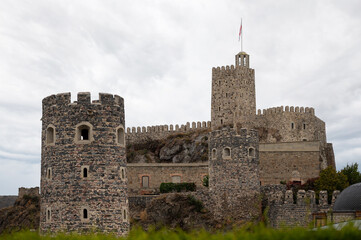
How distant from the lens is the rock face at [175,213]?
4020 centimetres

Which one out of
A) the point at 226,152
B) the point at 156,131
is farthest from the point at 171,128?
the point at 226,152

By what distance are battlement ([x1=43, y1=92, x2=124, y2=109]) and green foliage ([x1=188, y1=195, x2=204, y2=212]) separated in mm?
13422

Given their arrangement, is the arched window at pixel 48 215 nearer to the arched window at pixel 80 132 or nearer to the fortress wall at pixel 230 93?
the arched window at pixel 80 132

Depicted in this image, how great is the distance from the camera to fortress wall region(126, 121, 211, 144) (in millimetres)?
66188

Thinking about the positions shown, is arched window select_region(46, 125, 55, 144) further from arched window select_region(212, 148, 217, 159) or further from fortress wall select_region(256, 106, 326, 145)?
fortress wall select_region(256, 106, 326, 145)

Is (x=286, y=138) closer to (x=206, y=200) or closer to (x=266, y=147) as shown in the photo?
(x=266, y=147)

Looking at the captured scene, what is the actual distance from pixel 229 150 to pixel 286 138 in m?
18.6

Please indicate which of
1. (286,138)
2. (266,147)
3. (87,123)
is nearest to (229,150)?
(266,147)

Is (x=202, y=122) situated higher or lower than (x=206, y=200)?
higher

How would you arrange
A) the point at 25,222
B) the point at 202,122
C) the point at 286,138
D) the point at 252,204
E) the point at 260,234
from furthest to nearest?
the point at 202,122
the point at 286,138
the point at 25,222
the point at 252,204
the point at 260,234

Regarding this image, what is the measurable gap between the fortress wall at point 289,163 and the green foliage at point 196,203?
799cm

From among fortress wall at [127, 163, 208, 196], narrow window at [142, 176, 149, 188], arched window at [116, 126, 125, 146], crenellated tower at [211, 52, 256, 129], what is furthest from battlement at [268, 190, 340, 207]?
crenellated tower at [211, 52, 256, 129]

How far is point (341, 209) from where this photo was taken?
30.9 meters

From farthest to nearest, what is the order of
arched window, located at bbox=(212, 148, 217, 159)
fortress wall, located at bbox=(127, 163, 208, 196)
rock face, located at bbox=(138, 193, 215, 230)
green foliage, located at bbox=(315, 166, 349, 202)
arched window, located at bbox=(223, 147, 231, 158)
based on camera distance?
1. fortress wall, located at bbox=(127, 163, 208, 196)
2. green foliage, located at bbox=(315, 166, 349, 202)
3. arched window, located at bbox=(212, 148, 217, 159)
4. rock face, located at bbox=(138, 193, 215, 230)
5. arched window, located at bbox=(223, 147, 231, 158)
